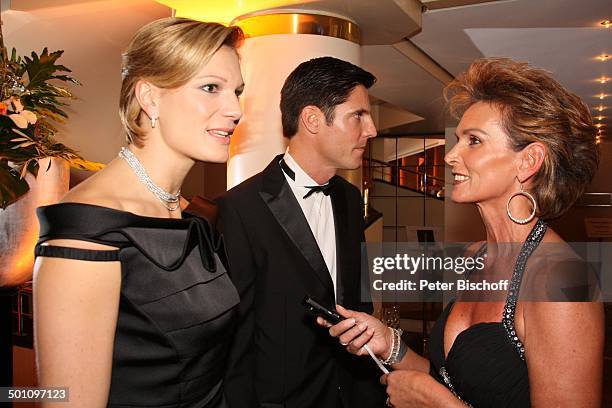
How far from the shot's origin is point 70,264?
1.22 metres

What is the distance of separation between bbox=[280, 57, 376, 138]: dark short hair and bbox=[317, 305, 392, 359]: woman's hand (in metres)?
1.04

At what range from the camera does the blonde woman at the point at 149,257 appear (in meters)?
1.23

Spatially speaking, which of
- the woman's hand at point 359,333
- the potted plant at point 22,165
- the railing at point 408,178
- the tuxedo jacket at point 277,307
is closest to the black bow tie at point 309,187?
the tuxedo jacket at point 277,307

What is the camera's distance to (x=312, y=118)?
2.59 meters

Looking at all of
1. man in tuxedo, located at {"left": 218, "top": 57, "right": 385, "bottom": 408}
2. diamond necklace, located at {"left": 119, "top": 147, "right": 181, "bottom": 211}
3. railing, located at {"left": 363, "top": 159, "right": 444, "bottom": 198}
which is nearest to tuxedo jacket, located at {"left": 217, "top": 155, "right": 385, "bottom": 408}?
man in tuxedo, located at {"left": 218, "top": 57, "right": 385, "bottom": 408}

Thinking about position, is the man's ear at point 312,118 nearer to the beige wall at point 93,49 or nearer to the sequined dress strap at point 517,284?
the sequined dress strap at point 517,284

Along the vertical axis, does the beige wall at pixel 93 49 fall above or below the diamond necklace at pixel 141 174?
above

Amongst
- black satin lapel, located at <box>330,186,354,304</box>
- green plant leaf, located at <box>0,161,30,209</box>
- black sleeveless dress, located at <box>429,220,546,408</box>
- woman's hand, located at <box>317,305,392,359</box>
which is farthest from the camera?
black satin lapel, located at <box>330,186,354,304</box>

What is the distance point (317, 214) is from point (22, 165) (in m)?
1.20

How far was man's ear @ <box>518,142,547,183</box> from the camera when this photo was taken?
173cm

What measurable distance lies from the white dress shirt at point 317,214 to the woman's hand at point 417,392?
2.44 feet

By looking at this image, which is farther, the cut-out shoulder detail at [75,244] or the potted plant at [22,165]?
the potted plant at [22,165]

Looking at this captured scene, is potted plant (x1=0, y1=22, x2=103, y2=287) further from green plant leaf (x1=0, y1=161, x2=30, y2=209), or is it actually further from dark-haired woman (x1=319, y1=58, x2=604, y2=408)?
dark-haired woman (x1=319, y1=58, x2=604, y2=408)

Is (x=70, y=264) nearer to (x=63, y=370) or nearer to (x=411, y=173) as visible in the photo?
(x=63, y=370)
